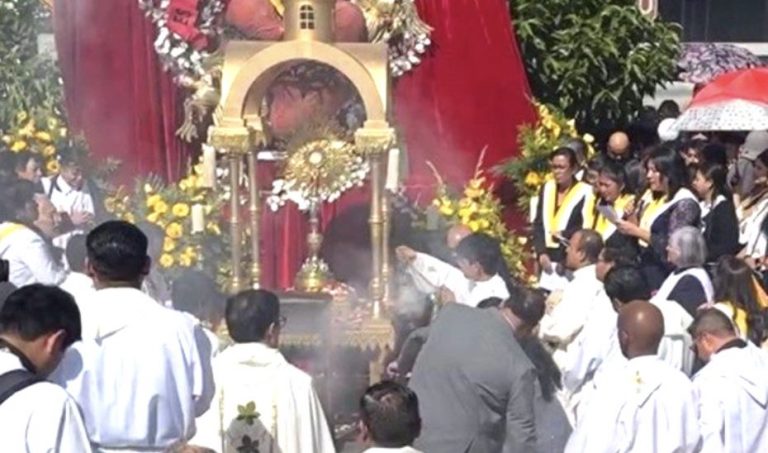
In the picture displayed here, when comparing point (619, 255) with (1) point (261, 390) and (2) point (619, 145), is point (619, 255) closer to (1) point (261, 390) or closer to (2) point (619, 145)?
(1) point (261, 390)

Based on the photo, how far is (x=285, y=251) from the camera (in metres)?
13.3

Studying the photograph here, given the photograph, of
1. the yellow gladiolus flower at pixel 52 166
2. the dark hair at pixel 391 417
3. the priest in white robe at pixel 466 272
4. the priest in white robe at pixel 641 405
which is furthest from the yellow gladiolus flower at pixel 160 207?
the dark hair at pixel 391 417

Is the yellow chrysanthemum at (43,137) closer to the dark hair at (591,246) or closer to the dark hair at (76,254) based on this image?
the dark hair at (76,254)

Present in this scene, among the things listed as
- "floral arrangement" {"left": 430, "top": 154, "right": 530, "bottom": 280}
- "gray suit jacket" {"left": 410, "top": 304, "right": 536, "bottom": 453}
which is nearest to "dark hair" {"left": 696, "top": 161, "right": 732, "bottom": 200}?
"floral arrangement" {"left": 430, "top": 154, "right": 530, "bottom": 280}

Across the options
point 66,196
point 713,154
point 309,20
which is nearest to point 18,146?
point 66,196

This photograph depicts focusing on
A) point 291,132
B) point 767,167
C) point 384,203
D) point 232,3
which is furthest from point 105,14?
point 767,167

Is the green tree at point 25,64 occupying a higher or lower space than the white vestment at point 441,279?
higher

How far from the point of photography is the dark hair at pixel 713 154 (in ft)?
39.4

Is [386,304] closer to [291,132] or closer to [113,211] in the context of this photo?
[291,132]

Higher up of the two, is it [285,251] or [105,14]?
[105,14]

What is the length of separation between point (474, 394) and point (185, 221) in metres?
4.17

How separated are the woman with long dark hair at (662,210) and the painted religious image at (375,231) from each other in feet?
0.06

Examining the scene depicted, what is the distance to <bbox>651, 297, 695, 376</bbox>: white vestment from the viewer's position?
945 cm

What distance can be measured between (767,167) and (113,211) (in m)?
3.74
